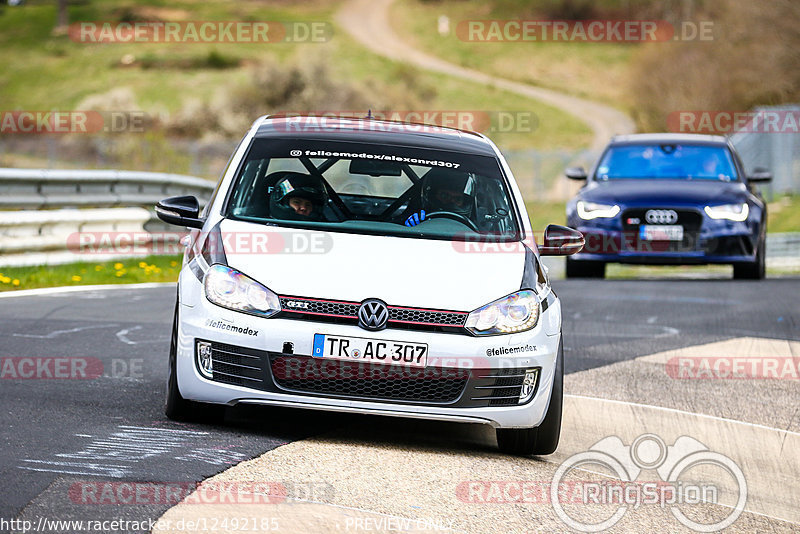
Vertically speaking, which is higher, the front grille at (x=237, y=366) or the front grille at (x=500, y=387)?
the front grille at (x=237, y=366)

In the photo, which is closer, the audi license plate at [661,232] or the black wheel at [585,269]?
the audi license plate at [661,232]

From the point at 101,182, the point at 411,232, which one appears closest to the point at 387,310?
the point at 411,232

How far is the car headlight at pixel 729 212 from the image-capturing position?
597 inches

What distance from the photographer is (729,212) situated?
15250 millimetres

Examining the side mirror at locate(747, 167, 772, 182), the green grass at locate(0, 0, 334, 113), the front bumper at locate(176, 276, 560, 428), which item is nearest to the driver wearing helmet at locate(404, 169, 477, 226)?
the front bumper at locate(176, 276, 560, 428)

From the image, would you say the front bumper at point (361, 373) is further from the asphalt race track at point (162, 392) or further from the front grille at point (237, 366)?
the asphalt race track at point (162, 392)

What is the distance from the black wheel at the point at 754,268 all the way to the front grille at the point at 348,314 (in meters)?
10.4

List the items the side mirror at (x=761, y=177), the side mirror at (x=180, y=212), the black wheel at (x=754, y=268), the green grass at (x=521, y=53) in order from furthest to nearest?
the green grass at (x=521, y=53), the side mirror at (x=761, y=177), the black wheel at (x=754, y=268), the side mirror at (x=180, y=212)

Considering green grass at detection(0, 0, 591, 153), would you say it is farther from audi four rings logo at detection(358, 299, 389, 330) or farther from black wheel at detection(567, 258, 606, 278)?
audi four rings logo at detection(358, 299, 389, 330)

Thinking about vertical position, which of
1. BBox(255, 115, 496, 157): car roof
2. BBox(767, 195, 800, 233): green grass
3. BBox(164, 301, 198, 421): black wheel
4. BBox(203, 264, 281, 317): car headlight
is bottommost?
BBox(767, 195, 800, 233): green grass

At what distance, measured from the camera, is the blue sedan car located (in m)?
15.1

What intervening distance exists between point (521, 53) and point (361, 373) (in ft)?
306

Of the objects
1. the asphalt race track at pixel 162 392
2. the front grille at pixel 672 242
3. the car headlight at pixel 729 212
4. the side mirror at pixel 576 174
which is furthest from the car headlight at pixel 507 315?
the side mirror at pixel 576 174

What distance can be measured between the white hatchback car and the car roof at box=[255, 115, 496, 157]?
2.14 feet
